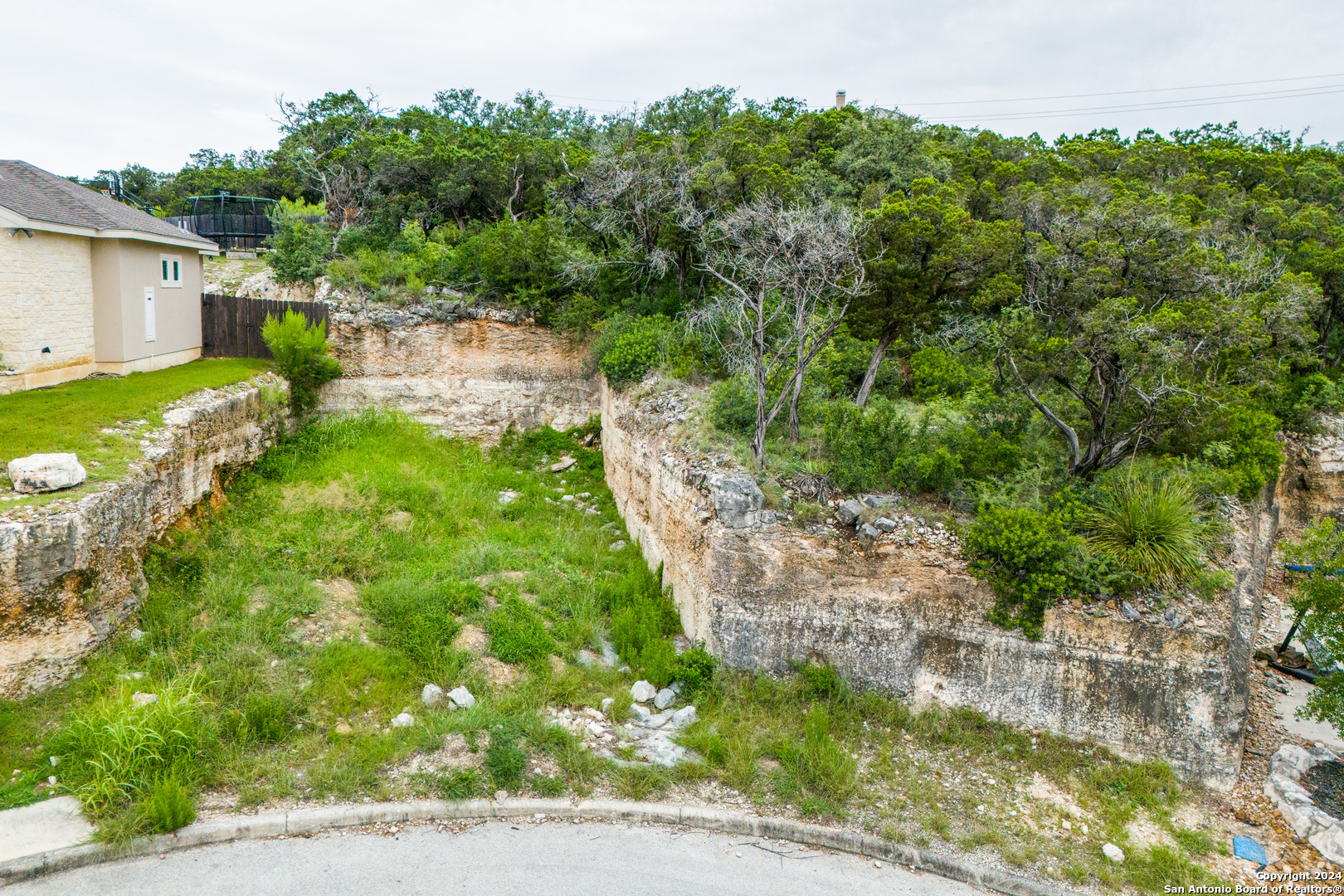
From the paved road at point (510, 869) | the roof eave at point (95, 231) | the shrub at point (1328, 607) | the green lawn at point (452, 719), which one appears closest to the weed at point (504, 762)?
the green lawn at point (452, 719)

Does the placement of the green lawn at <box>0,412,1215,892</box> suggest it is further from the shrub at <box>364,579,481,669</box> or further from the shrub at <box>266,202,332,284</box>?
the shrub at <box>266,202,332,284</box>

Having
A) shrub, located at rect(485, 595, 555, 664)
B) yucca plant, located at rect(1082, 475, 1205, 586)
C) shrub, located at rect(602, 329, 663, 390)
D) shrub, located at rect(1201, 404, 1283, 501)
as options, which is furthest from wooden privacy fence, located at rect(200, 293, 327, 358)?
shrub, located at rect(1201, 404, 1283, 501)

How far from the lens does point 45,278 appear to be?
12266 millimetres

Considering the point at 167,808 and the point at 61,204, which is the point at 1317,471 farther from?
the point at 61,204

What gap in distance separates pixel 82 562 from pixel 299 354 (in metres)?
8.22

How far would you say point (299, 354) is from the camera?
1573cm

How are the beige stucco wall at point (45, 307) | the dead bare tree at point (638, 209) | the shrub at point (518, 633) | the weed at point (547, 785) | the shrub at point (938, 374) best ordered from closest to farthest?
the weed at point (547, 785), the shrub at point (518, 633), the beige stucco wall at point (45, 307), the shrub at point (938, 374), the dead bare tree at point (638, 209)

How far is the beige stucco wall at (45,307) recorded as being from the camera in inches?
459

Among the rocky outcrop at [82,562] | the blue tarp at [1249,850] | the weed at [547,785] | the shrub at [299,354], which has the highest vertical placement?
the shrub at [299,354]

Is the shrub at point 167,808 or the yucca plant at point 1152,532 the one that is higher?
the yucca plant at point 1152,532

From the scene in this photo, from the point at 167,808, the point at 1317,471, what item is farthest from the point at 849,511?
the point at 1317,471

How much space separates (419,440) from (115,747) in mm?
9874

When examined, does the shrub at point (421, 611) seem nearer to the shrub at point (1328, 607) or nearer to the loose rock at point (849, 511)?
the loose rock at point (849, 511)

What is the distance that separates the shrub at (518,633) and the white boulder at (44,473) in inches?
208
